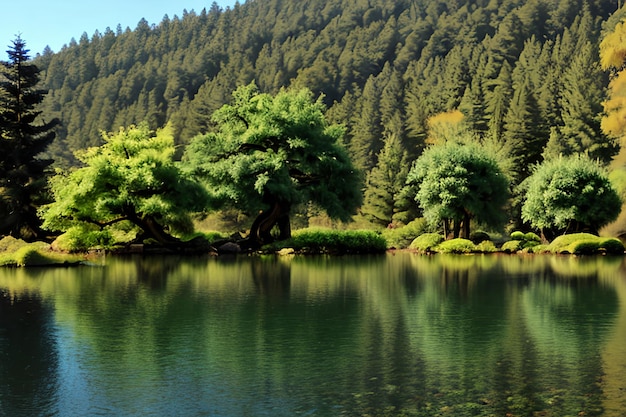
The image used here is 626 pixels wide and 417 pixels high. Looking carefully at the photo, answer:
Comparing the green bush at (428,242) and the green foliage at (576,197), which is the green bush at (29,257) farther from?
the green foliage at (576,197)

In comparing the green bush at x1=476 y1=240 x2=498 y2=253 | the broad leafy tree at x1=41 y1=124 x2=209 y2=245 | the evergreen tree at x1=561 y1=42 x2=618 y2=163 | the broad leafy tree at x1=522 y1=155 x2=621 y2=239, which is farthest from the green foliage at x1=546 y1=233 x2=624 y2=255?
the evergreen tree at x1=561 y1=42 x2=618 y2=163

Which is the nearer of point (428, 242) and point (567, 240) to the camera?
point (567, 240)

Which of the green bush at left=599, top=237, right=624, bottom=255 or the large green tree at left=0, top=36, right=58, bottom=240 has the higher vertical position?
the large green tree at left=0, top=36, right=58, bottom=240

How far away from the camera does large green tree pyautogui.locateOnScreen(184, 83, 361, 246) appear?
43750 mm

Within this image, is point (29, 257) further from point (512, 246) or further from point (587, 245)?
point (587, 245)

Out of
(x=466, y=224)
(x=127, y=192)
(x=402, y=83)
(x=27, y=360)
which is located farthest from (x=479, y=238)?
(x=402, y=83)

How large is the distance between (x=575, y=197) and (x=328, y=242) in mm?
16236

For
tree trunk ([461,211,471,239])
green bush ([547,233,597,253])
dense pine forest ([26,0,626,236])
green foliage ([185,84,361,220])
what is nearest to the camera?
green bush ([547,233,597,253])

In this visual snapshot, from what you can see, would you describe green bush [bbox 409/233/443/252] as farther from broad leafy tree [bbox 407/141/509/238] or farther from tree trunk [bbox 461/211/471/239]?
tree trunk [bbox 461/211/471/239]

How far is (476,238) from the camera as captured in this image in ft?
162

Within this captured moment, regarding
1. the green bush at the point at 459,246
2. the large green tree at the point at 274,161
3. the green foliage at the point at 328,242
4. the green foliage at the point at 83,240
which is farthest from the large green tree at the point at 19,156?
the green bush at the point at 459,246

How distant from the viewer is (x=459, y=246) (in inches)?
1804

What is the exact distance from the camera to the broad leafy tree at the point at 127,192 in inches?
1574

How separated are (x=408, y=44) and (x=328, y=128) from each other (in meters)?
129
